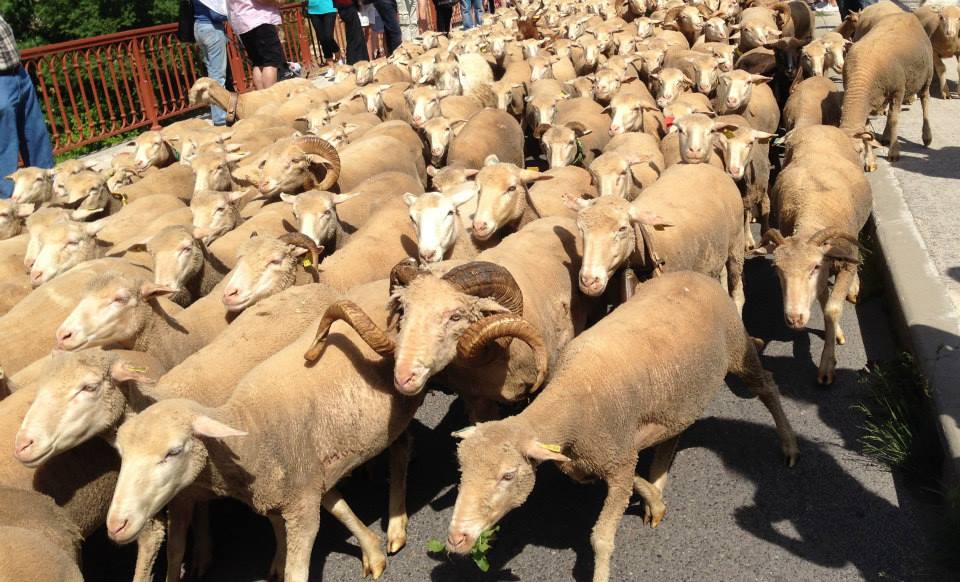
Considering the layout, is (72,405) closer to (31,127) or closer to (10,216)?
(10,216)

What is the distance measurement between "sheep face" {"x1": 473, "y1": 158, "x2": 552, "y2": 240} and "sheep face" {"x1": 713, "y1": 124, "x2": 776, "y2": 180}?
5.94ft

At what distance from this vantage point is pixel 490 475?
3.51m

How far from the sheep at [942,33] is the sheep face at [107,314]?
1074 cm

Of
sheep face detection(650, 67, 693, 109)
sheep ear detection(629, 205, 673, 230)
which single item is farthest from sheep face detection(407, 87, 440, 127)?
sheep ear detection(629, 205, 673, 230)

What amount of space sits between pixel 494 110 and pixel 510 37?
21.9 feet

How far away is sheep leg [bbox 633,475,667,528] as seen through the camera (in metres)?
4.45

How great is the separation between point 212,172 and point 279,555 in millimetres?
4425

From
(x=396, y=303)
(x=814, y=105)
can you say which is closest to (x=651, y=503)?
(x=396, y=303)

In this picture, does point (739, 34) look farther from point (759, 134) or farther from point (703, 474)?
point (703, 474)

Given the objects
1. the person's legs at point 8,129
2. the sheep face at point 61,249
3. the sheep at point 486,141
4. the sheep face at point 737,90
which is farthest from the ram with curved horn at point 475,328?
the person's legs at point 8,129

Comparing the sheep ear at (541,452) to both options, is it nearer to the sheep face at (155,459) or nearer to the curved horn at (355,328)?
the curved horn at (355,328)

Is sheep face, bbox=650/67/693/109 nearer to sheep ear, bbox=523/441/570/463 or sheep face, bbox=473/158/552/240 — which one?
sheep face, bbox=473/158/552/240

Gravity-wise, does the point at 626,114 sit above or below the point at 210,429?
above

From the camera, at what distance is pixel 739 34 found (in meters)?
12.8
